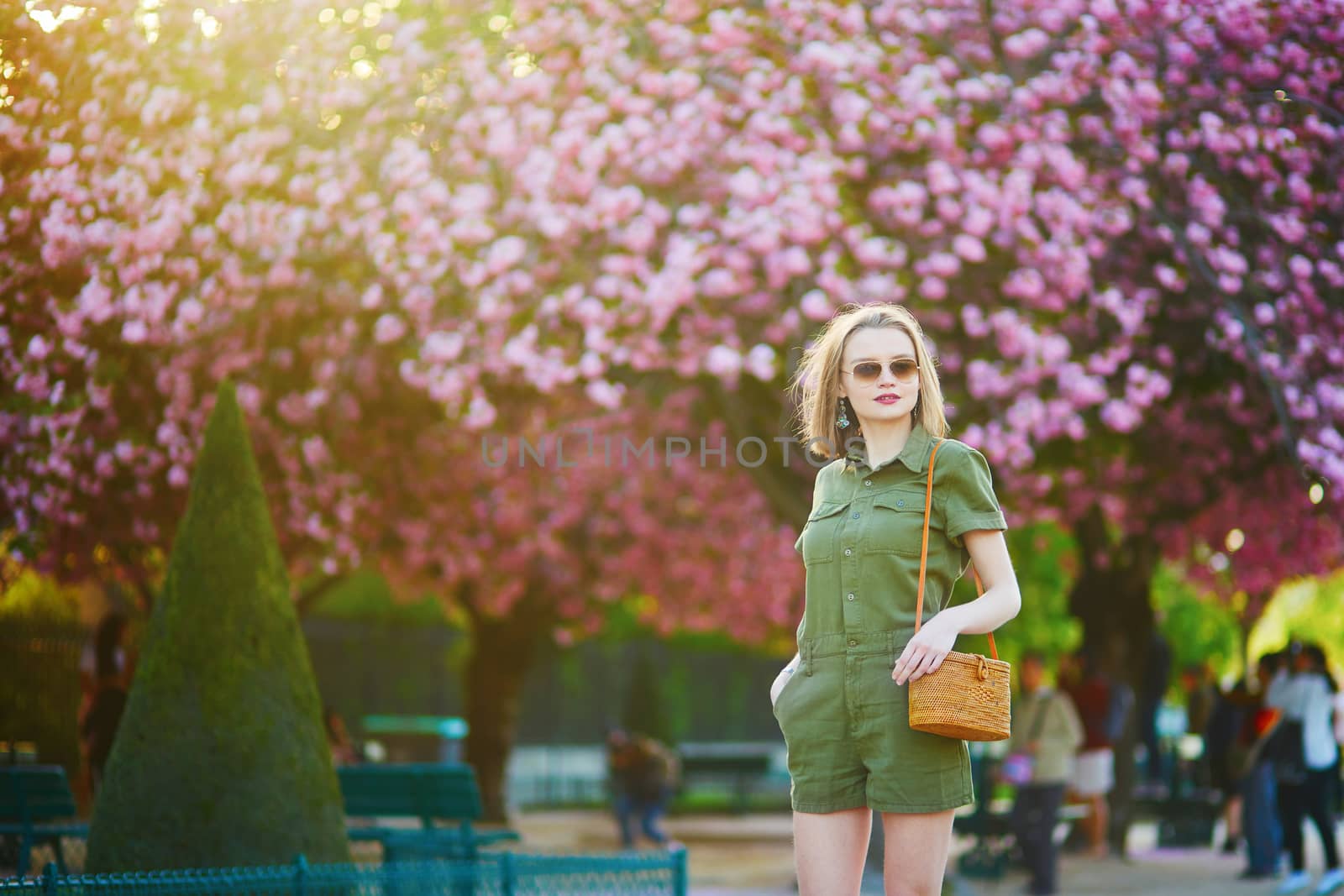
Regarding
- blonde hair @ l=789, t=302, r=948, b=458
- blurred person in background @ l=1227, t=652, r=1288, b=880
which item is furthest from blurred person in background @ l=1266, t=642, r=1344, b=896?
blonde hair @ l=789, t=302, r=948, b=458

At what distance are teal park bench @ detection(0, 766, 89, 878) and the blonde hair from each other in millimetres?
7503

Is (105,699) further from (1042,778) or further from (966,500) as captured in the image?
(966,500)

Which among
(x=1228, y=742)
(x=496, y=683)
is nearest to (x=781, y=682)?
(x=1228, y=742)

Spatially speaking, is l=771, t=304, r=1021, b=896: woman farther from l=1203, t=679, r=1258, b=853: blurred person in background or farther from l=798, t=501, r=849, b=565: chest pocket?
l=1203, t=679, r=1258, b=853: blurred person in background

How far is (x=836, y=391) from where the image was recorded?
4660 millimetres

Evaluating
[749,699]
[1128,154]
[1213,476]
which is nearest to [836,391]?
[1128,154]

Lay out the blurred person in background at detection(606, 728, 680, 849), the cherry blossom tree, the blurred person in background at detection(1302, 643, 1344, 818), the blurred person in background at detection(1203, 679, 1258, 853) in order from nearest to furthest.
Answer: the cherry blossom tree, the blurred person in background at detection(1302, 643, 1344, 818), the blurred person in background at detection(1203, 679, 1258, 853), the blurred person in background at detection(606, 728, 680, 849)

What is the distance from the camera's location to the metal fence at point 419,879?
20.5 feet

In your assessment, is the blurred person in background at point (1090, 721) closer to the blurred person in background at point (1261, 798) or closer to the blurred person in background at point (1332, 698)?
the blurred person in background at point (1261, 798)

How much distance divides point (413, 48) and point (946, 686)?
928cm

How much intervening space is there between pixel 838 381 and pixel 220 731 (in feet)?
13.7

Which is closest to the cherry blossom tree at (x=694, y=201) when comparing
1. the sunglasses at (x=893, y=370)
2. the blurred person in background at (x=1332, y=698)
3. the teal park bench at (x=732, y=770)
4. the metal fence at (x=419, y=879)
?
the blurred person in background at (x=1332, y=698)

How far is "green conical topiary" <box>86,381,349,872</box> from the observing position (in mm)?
7492

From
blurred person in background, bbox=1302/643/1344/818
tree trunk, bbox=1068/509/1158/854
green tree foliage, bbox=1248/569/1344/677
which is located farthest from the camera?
green tree foliage, bbox=1248/569/1344/677
